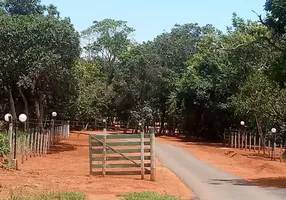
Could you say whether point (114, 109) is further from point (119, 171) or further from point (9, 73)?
point (119, 171)

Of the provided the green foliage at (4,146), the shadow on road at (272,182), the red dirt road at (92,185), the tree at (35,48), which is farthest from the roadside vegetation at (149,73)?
the green foliage at (4,146)

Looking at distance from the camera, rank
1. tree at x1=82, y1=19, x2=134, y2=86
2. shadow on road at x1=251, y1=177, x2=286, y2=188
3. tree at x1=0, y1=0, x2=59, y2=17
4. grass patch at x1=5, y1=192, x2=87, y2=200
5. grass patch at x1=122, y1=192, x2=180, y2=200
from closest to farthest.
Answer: grass patch at x1=5, y1=192, x2=87, y2=200
grass patch at x1=122, y1=192, x2=180, y2=200
shadow on road at x1=251, y1=177, x2=286, y2=188
tree at x1=0, y1=0, x2=59, y2=17
tree at x1=82, y1=19, x2=134, y2=86

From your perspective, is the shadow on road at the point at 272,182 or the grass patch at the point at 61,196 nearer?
the grass patch at the point at 61,196

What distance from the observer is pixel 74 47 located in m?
30.6

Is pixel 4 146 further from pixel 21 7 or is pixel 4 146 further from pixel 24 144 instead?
pixel 21 7

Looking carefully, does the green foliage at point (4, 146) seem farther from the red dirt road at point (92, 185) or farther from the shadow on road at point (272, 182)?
the shadow on road at point (272, 182)

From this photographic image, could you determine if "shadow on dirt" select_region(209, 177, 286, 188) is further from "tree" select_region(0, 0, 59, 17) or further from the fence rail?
"tree" select_region(0, 0, 59, 17)

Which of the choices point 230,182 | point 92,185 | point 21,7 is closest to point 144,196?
point 92,185

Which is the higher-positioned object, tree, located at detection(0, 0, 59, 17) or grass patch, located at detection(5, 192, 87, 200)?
tree, located at detection(0, 0, 59, 17)

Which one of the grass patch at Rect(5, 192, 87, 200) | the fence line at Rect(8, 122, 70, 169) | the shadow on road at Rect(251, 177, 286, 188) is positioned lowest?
the shadow on road at Rect(251, 177, 286, 188)

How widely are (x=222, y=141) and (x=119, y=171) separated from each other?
34265 mm

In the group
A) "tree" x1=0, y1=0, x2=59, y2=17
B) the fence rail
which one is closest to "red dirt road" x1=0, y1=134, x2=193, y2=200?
the fence rail

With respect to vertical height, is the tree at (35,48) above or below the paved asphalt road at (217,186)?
above

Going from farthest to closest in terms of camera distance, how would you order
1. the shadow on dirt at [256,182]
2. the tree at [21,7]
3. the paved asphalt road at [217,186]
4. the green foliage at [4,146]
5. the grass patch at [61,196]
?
the tree at [21,7]
the green foliage at [4,146]
the shadow on dirt at [256,182]
the paved asphalt road at [217,186]
the grass patch at [61,196]
